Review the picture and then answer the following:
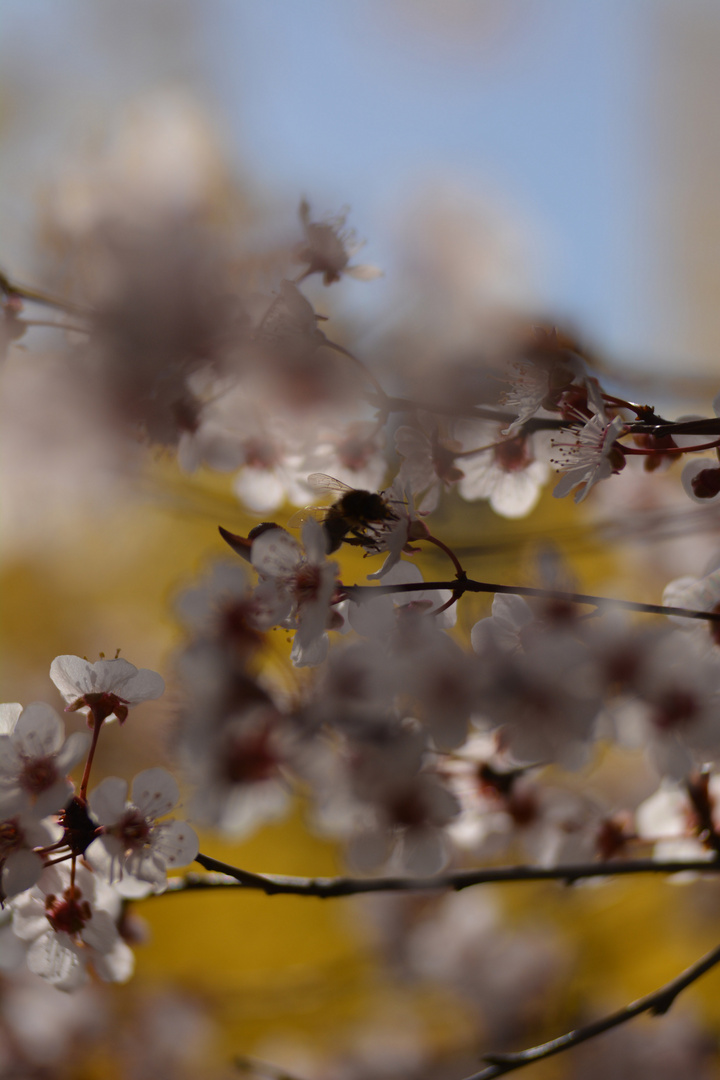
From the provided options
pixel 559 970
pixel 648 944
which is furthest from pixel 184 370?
pixel 648 944

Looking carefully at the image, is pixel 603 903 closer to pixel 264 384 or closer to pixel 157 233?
pixel 264 384

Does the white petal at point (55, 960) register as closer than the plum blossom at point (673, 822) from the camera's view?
Yes

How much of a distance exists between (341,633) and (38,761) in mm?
196

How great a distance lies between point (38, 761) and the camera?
1.42 ft

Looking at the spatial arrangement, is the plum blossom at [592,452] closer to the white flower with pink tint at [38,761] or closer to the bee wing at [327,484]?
the bee wing at [327,484]

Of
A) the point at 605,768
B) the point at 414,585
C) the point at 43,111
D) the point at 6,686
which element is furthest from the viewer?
the point at 43,111

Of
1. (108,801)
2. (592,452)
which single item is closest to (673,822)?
(592,452)

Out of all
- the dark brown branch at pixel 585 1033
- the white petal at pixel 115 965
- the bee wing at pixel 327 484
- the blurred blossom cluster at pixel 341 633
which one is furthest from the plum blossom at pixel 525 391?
the white petal at pixel 115 965

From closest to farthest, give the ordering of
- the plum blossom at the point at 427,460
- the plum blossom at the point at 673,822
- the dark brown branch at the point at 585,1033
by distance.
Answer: the dark brown branch at the point at 585,1033 → the plum blossom at the point at 427,460 → the plum blossom at the point at 673,822

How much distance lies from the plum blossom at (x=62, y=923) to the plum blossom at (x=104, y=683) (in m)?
0.10

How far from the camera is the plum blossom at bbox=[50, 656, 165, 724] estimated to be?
0.48m

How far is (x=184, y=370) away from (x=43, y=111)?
1844mm

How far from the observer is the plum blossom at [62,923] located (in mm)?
473

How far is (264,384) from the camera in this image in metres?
0.62
